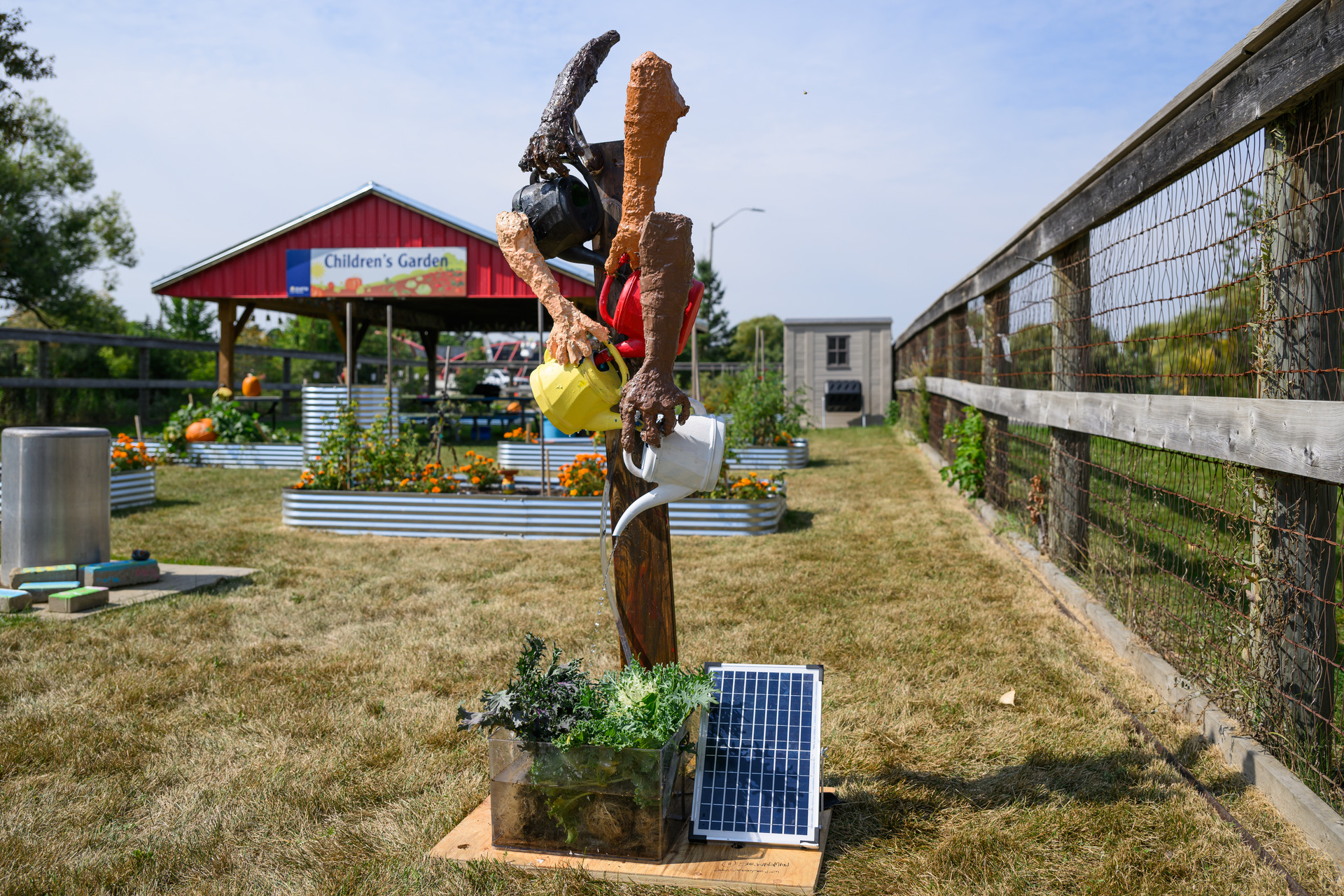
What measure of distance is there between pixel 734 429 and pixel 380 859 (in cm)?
1093

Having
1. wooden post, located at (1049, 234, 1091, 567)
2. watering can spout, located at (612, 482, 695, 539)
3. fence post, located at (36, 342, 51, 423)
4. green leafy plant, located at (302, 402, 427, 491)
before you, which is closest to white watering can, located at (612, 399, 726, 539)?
watering can spout, located at (612, 482, 695, 539)

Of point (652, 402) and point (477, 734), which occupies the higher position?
point (652, 402)

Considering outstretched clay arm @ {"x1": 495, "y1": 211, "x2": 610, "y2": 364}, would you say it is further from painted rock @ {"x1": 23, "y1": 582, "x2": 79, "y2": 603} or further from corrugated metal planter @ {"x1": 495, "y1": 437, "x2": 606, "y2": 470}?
corrugated metal planter @ {"x1": 495, "y1": 437, "x2": 606, "y2": 470}

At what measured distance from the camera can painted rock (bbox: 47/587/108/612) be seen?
5.40 metres

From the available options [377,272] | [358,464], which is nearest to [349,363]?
[377,272]

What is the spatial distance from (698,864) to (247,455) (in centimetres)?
1315

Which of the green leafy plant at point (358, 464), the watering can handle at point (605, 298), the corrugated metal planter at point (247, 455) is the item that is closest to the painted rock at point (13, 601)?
the green leafy plant at point (358, 464)

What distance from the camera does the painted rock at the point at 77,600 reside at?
5.40 m

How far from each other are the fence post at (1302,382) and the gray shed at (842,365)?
72.0 ft

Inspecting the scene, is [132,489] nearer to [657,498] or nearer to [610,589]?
[610,589]

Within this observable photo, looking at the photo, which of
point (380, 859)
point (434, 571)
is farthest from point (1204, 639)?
point (434, 571)

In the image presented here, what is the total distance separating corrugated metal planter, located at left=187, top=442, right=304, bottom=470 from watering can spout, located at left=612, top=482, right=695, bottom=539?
12348 mm

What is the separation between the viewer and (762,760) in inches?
114

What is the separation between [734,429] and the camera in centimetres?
1341
